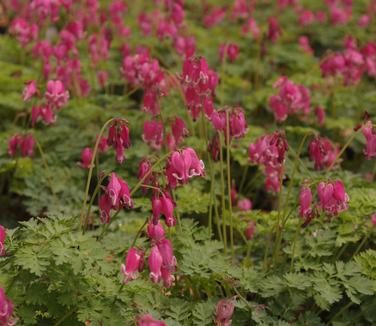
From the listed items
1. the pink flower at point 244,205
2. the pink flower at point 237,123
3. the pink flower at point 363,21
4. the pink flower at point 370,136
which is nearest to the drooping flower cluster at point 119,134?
the pink flower at point 237,123

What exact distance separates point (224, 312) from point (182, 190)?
59.8 inches

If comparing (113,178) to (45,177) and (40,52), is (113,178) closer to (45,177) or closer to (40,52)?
(45,177)

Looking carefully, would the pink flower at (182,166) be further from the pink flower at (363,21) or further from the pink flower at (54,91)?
the pink flower at (363,21)

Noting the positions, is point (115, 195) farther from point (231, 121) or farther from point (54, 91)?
point (54, 91)

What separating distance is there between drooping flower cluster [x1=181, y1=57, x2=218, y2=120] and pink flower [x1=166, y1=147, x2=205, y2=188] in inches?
28.2

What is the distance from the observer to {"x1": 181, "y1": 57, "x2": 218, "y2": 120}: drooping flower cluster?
12.6ft

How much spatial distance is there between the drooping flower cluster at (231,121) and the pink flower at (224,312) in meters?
0.94

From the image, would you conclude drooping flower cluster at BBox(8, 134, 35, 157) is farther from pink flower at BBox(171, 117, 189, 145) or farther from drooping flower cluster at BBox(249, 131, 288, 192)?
drooping flower cluster at BBox(249, 131, 288, 192)

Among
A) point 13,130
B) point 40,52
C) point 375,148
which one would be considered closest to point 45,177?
point 13,130

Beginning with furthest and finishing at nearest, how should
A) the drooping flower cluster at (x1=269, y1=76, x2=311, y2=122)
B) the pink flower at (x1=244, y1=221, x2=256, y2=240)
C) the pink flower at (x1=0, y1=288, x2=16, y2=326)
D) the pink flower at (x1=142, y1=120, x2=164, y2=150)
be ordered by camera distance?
1. the drooping flower cluster at (x1=269, y1=76, x2=311, y2=122)
2. the pink flower at (x1=244, y1=221, x2=256, y2=240)
3. the pink flower at (x1=142, y1=120, x2=164, y2=150)
4. the pink flower at (x1=0, y1=288, x2=16, y2=326)

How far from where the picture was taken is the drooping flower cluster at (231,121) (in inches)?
149

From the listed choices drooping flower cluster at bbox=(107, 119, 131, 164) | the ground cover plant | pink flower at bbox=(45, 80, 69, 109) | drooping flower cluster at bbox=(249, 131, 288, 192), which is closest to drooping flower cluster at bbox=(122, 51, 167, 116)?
the ground cover plant

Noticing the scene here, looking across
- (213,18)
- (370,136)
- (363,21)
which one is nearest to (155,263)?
(370,136)

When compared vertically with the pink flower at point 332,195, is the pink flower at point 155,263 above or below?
below
